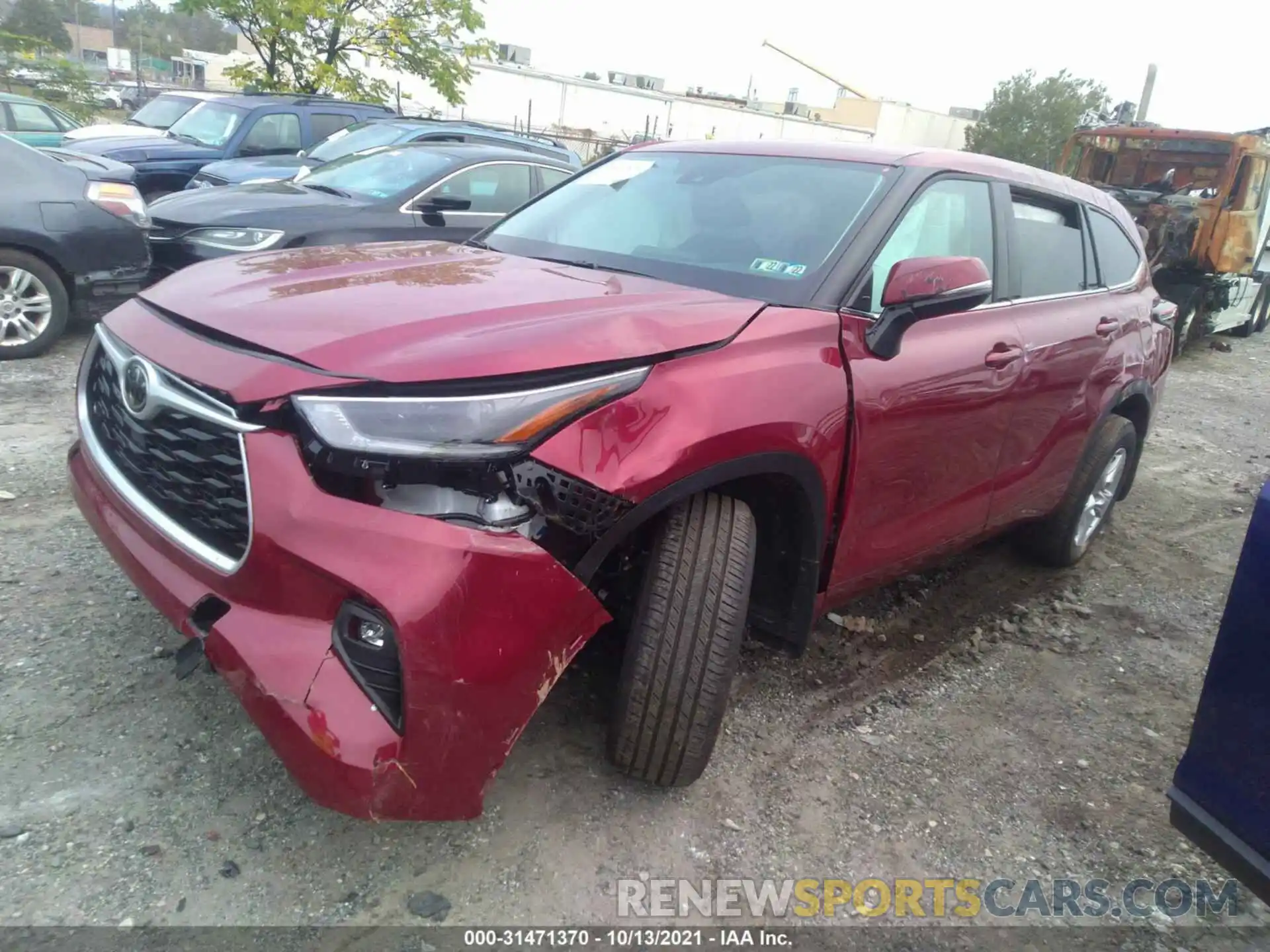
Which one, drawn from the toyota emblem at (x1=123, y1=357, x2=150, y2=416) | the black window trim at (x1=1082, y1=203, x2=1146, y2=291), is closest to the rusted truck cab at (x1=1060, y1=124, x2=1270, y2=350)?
the black window trim at (x1=1082, y1=203, x2=1146, y2=291)

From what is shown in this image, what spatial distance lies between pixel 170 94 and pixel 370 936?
47.0 feet

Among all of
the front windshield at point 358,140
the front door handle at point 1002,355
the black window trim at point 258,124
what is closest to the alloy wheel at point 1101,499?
the front door handle at point 1002,355

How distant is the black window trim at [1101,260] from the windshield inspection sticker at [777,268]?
196cm

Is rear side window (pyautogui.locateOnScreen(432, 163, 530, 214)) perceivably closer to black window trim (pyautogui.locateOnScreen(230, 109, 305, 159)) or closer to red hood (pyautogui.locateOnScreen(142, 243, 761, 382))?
black window trim (pyautogui.locateOnScreen(230, 109, 305, 159))

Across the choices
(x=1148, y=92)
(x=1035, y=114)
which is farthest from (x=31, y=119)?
(x=1035, y=114)

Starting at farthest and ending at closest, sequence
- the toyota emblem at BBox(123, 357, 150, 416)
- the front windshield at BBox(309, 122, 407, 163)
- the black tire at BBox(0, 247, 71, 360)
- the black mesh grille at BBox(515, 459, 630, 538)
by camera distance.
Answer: the front windshield at BBox(309, 122, 407, 163), the black tire at BBox(0, 247, 71, 360), the toyota emblem at BBox(123, 357, 150, 416), the black mesh grille at BBox(515, 459, 630, 538)

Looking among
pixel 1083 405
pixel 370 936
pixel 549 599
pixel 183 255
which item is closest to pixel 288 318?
pixel 549 599

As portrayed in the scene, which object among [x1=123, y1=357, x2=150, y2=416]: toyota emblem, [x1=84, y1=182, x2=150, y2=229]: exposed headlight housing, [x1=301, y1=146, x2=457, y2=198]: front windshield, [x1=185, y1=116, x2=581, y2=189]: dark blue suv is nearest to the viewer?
[x1=123, y1=357, x2=150, y2=416]: toyota emblem

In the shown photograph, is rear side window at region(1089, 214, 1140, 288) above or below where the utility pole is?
below

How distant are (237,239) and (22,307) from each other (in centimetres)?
137

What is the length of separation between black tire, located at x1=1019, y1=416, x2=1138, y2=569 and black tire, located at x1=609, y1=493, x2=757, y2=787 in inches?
93.8

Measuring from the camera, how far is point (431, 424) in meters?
1.89

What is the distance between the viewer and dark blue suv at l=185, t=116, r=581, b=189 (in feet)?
29.1

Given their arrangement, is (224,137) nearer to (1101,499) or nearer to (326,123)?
(326,123)
